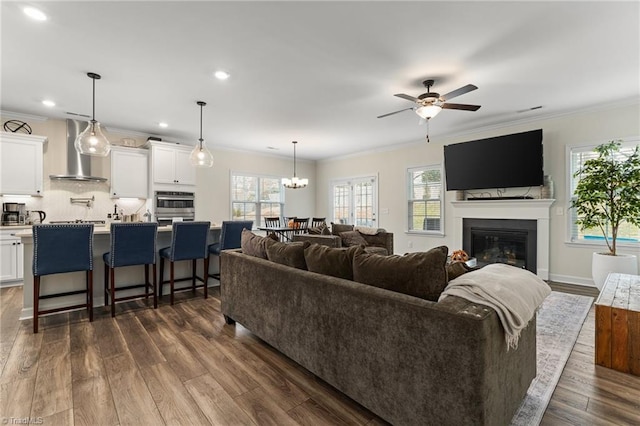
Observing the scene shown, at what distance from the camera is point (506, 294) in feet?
4.77

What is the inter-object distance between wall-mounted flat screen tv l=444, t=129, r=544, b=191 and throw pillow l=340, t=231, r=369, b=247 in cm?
222

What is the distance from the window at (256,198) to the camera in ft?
24.5

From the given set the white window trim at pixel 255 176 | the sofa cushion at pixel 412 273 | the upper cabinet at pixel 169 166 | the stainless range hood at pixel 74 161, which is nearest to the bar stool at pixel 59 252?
the stainless range hood at pixel 74 161

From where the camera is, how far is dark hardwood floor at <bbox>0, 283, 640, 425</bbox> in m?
1.73

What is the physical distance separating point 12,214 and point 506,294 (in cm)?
655

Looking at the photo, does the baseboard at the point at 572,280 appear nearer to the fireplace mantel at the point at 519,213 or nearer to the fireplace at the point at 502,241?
the fireplace mantel at the point at 519,213

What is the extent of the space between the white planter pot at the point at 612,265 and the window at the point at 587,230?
1.38ft

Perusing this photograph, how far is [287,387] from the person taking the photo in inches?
79.4

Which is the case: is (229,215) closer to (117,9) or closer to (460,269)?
(117,9)

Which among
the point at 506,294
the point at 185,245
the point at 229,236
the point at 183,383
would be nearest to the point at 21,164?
the point at 185,245

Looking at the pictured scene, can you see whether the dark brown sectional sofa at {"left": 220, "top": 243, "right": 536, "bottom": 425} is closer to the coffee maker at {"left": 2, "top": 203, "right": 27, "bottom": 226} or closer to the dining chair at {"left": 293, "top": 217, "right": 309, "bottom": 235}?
the dining chair at {"left": 293, "top": 217, "right": 309, "bottom": 235}

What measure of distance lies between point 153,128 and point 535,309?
6171mm

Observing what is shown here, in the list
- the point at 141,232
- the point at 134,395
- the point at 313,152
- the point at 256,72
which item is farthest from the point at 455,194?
the point at 134,395

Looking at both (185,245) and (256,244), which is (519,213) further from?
(185,245)
